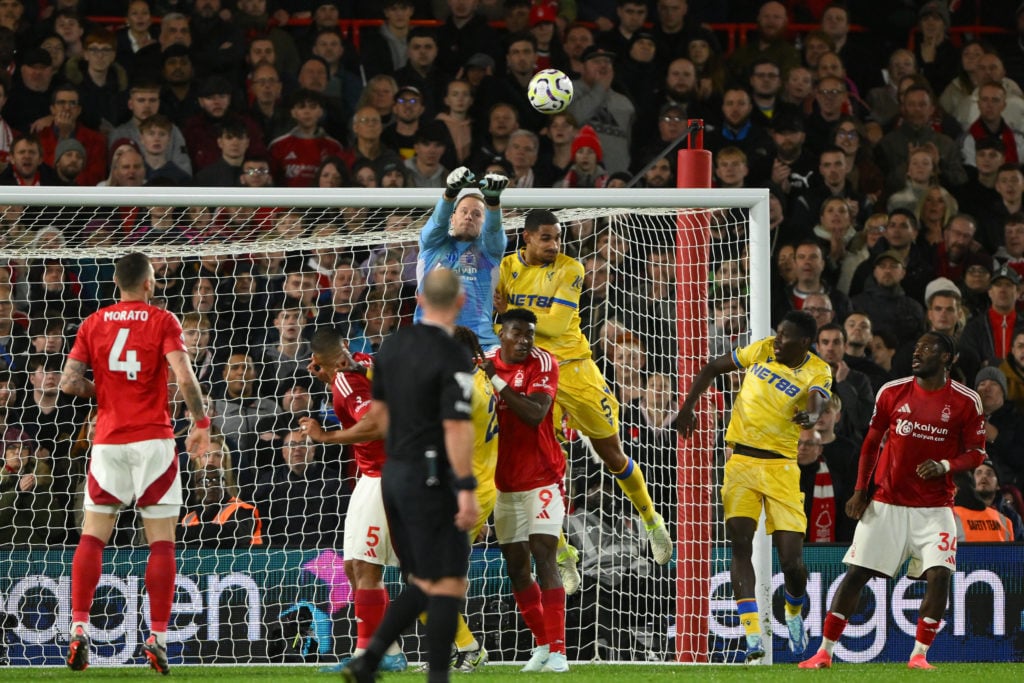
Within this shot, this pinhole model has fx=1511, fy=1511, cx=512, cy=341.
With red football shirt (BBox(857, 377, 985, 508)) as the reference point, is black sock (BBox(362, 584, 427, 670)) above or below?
below

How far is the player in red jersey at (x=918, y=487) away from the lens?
32.0ft

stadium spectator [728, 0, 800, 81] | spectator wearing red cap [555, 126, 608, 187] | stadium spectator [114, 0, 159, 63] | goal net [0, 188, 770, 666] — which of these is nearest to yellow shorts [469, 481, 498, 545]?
goal net [0, 188, 770, 666]

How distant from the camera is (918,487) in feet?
32.1

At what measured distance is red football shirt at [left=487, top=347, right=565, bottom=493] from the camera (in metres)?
8.99

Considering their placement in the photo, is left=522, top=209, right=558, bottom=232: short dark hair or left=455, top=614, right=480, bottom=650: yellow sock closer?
left=455, top=614, right=480, bottom=650: yellow sock

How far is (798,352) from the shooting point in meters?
9.91

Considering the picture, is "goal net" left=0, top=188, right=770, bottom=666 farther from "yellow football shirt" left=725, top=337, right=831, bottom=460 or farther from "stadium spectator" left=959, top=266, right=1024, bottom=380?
"stadium spectator" left=959, top=266, right=1024, bottom=380

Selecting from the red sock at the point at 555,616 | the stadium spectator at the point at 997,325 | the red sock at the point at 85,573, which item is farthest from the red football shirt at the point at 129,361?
the stadium spectator at the point at 997,325

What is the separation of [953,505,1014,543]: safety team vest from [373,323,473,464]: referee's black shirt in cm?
642

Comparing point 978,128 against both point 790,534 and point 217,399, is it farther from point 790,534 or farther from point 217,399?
point 217,399

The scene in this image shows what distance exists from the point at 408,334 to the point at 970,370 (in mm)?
7391

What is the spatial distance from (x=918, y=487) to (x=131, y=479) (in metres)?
4.95

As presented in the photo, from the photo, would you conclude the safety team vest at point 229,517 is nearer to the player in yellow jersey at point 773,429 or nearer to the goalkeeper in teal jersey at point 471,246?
the goalkeeper in teal jersey at point 471,246

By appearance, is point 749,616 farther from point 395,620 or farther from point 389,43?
point 389,43
